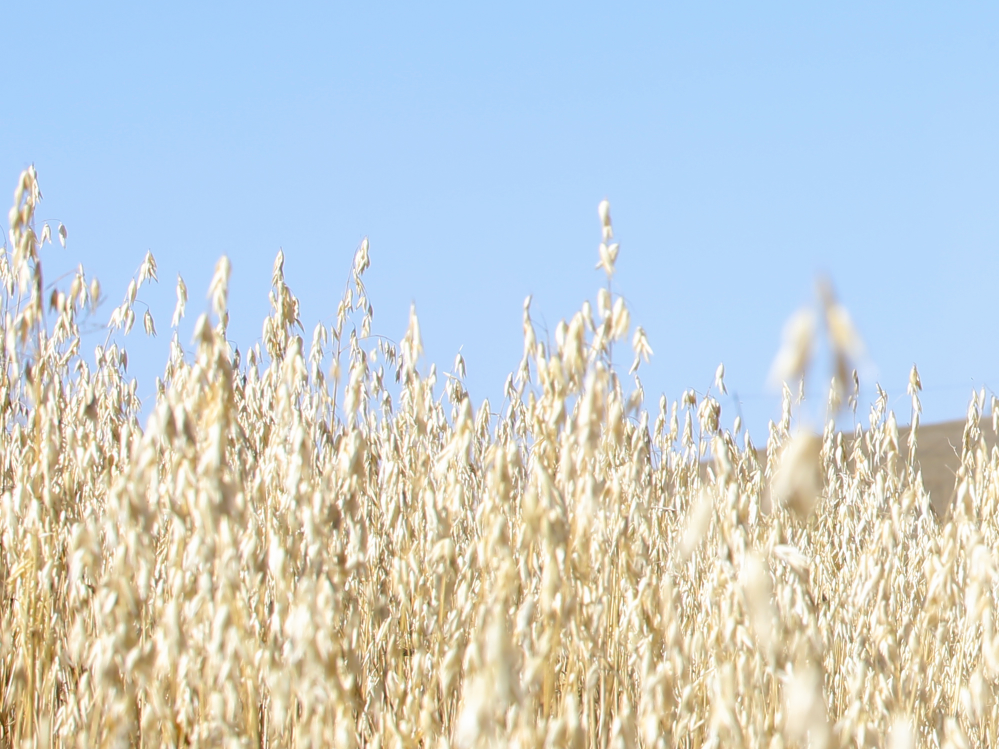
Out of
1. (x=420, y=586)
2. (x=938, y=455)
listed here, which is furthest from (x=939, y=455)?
(x=420, y=586)

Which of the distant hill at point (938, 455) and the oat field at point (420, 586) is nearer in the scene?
the oat field at point (420, 586)

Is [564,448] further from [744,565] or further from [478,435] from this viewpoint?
[478,435]

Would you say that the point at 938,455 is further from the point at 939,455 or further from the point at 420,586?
the point at 420,586

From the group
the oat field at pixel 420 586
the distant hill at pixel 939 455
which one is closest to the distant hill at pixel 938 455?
the distant hill at pixel 939 455

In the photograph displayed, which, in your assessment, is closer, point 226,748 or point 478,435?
point 226,748

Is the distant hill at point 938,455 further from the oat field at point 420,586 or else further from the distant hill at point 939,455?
the oat field at point 420,586

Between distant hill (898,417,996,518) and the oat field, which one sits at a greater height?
distant hill (898,417,996,518)

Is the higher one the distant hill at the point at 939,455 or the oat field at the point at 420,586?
the distant hill at the point at 939,455

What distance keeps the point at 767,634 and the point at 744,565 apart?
118 mm

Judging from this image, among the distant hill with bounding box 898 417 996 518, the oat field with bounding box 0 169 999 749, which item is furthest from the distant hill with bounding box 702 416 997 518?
the oat field with bounding box 0 169 999 749

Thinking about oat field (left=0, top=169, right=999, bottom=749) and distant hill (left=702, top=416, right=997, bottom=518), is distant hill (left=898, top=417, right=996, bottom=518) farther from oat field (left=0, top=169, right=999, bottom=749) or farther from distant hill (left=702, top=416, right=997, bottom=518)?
oat field (left=0, top=169, right=999, bottom=749)

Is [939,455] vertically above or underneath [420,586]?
above

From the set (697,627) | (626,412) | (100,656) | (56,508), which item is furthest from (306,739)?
(697,627)

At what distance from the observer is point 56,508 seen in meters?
1.60
